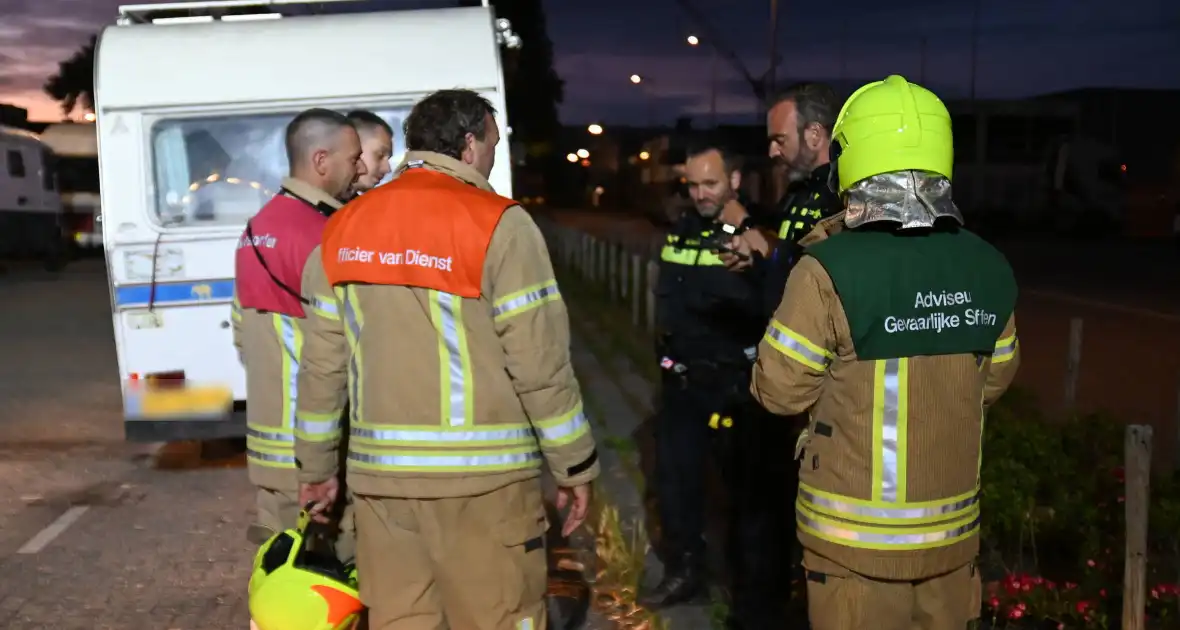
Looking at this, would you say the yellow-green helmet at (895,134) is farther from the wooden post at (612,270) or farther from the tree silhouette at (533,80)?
the tree silhouette at (533,80)

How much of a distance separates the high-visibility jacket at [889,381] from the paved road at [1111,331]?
402 centimetres

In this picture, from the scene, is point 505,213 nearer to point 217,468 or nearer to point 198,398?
point 198,398

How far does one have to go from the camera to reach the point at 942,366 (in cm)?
275

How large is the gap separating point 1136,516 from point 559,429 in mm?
2053

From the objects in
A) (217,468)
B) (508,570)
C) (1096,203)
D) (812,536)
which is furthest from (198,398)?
(1096,203)

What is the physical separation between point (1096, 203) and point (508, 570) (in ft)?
148

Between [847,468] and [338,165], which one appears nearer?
[847,468]

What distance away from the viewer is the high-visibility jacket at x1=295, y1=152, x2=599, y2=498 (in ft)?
9.94

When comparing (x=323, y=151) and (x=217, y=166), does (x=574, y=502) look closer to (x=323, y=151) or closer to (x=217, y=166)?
(x=323, y=151)

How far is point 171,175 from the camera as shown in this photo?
25.2 feet

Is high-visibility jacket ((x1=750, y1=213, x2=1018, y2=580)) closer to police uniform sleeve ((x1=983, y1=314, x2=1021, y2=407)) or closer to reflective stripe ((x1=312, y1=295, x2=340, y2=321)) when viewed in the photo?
police uniform sleeve ((x1=983, y1=314, x2=1021, y2=407))

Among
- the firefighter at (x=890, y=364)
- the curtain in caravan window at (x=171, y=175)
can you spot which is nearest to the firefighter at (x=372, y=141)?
the firefighter at (x=890, y=364)

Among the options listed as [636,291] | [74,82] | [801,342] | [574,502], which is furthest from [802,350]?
[74,82]

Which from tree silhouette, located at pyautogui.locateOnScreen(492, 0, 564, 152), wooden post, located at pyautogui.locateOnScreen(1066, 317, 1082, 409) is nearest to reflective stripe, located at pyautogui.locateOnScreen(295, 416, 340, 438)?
wooden post, located at pyautogui.locateOnScreen(1066, 317, 1082, 409)
